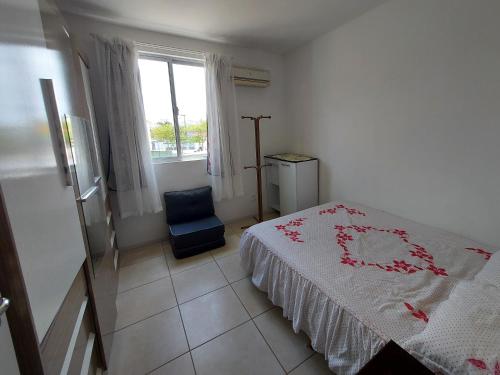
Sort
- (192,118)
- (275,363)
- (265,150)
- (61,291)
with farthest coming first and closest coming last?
1. (265,150)
2. (192,118)
3. (275,363)
4. (61,291)

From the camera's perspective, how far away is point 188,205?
2.85 m

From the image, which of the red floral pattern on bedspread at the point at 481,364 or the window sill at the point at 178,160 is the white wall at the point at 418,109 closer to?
the red floral pattern on bedspread at the point at 481,364

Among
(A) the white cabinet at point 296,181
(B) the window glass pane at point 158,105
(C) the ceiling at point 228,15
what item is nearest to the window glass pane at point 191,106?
(B) the window glass pane at point 158,105

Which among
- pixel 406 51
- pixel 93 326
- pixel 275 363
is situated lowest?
pixel 275 363

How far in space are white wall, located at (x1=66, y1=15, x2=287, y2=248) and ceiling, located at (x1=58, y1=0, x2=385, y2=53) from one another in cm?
10

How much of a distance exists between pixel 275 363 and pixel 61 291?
123cm

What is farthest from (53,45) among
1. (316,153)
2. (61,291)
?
(316,153)

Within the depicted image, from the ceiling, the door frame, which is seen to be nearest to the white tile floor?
the door frame

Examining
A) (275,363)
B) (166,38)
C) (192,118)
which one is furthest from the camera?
(192,118)

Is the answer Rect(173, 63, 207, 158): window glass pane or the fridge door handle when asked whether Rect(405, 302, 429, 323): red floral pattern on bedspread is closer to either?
the fridge door handle

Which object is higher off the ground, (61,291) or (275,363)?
(61,291)

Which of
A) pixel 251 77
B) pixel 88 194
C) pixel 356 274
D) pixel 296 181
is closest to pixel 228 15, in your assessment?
pixel 251 77

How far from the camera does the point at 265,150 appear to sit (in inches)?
140

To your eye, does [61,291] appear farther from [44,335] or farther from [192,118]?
[192,118]
